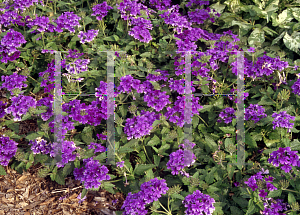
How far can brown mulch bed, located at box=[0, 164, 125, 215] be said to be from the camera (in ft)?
11.7

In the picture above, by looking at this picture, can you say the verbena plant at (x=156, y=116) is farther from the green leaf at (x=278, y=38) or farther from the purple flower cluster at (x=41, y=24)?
the green leaf at (x=278, y=38)

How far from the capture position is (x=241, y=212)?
311 centimetres

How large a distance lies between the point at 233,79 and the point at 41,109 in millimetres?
2527

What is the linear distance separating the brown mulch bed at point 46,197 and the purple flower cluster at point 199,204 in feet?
3.59

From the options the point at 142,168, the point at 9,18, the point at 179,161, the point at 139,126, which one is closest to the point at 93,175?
the point at 142,168

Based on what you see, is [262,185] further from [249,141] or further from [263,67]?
[263,67]

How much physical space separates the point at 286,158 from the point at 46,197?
276cm

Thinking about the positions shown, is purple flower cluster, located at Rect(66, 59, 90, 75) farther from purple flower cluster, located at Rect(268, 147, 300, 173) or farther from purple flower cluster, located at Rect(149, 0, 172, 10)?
purple flower cluster, located at Rect(268, 147, 300, 173)

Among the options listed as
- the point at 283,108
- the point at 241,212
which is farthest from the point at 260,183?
the point at 283,108

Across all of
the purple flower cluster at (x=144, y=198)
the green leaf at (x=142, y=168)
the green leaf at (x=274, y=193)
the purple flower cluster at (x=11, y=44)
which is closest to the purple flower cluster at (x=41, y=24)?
the purple flower cluster at (x=11, y=44)

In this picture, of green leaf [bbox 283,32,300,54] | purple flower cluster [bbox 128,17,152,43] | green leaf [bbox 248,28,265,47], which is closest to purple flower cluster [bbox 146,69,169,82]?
purple flower cluster [bbox 128,17,152,43]

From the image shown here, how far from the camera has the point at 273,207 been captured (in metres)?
2.85

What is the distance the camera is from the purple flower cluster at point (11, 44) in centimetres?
418

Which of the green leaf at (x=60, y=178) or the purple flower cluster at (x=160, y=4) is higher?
the purple flower cluster at (x=160, y=4)
